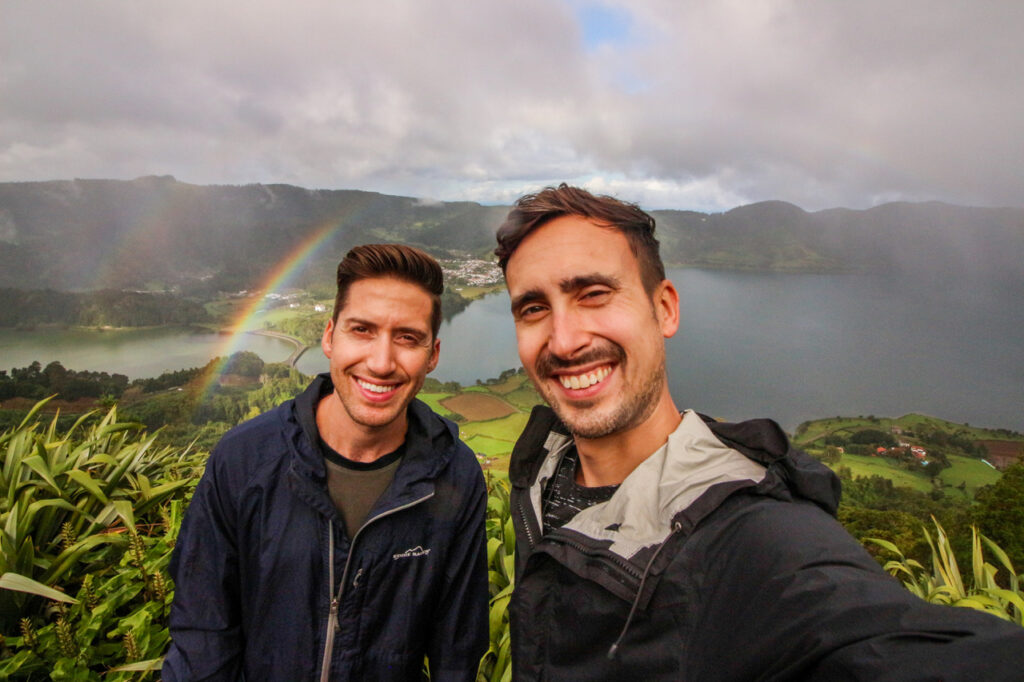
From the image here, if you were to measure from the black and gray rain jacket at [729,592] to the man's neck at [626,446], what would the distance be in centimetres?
15

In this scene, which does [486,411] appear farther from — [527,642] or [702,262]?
[702,262]

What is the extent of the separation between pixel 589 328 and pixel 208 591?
1966 millimetres

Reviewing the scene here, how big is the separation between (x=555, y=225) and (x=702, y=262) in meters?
183

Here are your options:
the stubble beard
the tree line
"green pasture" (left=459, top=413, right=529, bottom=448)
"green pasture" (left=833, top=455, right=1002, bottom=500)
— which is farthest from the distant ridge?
the stubble beard

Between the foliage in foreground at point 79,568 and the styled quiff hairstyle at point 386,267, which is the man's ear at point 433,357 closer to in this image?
the styled quiff hairstyle at point 386,267

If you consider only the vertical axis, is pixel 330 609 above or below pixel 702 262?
below

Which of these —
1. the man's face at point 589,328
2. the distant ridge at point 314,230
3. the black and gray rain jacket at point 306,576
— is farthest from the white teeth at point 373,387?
the distant ridge at point 314,230

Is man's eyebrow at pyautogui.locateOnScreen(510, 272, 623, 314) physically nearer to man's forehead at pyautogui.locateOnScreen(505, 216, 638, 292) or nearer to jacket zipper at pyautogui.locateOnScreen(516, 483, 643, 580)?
man's forehead at pyautogui.locateOnScreen(505, 216, 638, 292)

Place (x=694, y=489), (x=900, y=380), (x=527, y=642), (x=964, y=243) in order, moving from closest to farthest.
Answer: (x=694, y=489) → (x=527, y=642) → (x=900, y=380) → (x=964, y=243)

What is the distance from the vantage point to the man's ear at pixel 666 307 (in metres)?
1.90

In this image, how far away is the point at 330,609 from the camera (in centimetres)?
199

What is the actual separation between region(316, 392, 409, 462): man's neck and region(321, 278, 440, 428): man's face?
0.02 meters

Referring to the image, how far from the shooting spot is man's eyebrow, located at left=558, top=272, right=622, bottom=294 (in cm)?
175

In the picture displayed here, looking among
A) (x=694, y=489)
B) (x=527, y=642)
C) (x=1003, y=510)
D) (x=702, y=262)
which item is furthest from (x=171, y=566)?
(x=702, y=262)
